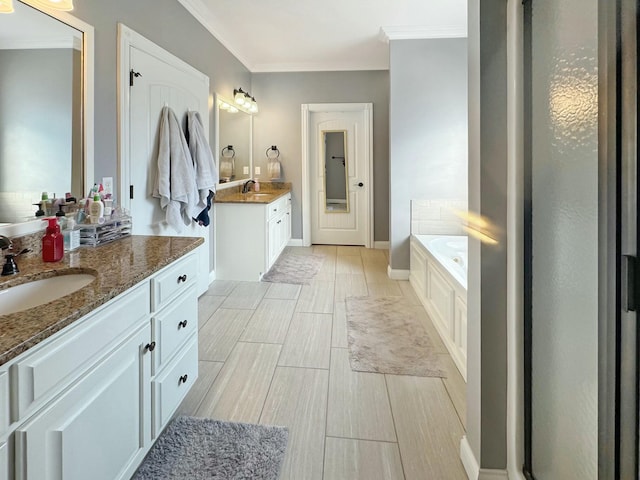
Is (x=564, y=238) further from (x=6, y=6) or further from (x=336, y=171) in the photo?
(x=336, y=171)

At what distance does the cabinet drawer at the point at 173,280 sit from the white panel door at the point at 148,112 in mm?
1020

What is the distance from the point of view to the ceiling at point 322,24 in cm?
348

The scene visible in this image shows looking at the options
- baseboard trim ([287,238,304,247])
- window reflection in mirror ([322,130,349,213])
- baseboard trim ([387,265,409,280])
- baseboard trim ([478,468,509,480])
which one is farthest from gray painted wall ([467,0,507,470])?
baseboard trim ([287,238,304,247])

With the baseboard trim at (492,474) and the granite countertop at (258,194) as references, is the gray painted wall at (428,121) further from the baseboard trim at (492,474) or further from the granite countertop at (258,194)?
the baseboard trim at (492,474)

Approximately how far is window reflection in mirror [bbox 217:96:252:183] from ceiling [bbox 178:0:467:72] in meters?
0.71

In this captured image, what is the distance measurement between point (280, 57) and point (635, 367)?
531cm

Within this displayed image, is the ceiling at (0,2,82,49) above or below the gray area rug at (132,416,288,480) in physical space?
above

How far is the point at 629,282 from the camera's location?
0.77 m

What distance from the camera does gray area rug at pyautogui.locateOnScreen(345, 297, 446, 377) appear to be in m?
2.31

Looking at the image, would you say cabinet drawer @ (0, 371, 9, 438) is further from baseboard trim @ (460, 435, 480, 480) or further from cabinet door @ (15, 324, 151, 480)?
baseboard trim @ (460, 435, 480, 480)

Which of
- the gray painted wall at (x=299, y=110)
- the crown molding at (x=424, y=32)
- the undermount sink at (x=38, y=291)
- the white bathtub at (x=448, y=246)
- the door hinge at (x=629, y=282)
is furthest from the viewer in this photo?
the gray painted wall at (x=299, y=110)

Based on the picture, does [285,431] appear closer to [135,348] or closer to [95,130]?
[135,348]

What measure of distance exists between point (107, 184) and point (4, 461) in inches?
69.4

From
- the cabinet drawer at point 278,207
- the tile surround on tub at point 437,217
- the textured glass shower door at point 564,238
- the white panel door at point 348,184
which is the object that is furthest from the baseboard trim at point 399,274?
the textured glass shower door at point 564,238
